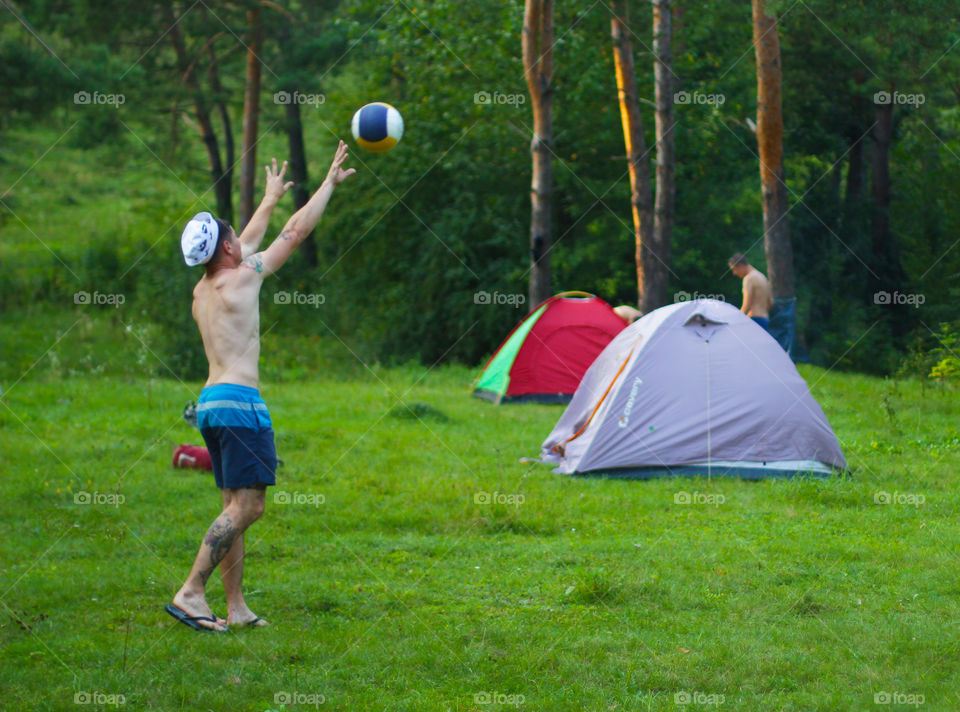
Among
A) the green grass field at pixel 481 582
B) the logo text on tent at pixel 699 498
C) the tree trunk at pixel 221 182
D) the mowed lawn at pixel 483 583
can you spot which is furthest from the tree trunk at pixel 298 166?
the logo text on tent at pixel 699 498

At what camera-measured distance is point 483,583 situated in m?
6.25

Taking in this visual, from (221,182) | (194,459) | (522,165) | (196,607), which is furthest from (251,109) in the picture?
(196,607)

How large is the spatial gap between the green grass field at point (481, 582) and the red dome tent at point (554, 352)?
292 centimetres

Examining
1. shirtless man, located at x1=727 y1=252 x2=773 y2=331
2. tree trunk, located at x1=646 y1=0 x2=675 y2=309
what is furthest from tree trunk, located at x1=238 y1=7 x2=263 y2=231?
shirtless man, located at x1=727 y1=252 x2=773 y2=331

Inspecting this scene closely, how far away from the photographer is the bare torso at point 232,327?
17.3ft

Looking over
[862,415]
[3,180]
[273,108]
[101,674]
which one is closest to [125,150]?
[3,180]

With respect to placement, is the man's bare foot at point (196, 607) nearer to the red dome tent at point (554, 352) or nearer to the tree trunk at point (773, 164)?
the red dome tent at point (554, 352)

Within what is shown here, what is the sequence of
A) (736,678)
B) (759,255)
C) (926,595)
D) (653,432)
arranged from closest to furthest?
(736,678) → (926,595) → (653,432) → (759,255)

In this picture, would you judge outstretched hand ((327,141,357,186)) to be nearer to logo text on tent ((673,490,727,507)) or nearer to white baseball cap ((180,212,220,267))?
white baseball cap ((180,212,220,267))

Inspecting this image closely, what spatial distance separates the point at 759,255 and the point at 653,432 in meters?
14.7

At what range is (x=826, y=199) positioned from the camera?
24.7 m

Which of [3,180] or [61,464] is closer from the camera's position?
[61,464]

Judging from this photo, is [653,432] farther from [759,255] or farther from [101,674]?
[759,255]

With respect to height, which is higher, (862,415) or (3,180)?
(3,180)
